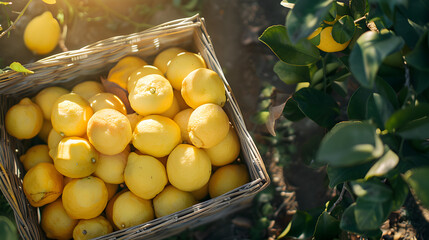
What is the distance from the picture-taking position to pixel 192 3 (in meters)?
1.58

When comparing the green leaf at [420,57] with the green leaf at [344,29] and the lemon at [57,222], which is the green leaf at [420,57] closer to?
the green leaf at [344,29]

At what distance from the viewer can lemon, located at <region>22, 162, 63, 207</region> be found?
1.00 m

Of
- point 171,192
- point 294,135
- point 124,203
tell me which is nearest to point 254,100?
point 294,135

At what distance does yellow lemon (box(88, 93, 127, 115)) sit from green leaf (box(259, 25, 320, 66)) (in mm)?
505

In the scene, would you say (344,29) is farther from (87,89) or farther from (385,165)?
(87,89)

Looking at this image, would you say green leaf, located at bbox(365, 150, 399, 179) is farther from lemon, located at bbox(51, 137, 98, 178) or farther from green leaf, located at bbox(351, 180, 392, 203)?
lemon, located at bbox(51, 137, 98, 178)

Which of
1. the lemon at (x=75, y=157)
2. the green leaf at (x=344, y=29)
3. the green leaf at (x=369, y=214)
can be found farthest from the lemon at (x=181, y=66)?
the green leaf at (x=369, y=214)

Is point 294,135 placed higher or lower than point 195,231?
higher

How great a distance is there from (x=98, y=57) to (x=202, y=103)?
0.41 meters

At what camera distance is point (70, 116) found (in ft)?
3.30

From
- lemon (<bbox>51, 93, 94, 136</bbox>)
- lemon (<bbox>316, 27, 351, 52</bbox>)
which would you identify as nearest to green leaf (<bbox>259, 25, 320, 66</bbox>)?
lemon (<bbox>316, 27, 351, 52</bbox>)

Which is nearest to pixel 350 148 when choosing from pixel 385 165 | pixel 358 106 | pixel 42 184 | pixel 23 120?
pixel 385 165

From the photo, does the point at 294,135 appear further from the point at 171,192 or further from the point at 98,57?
the point at 98,57

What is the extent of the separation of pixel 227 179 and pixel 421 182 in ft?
1.88
